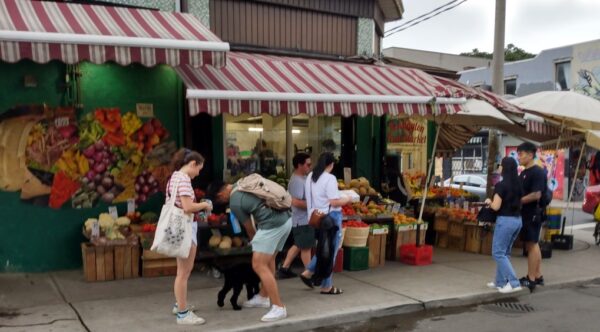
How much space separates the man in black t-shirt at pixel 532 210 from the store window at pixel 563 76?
17802 millimetres

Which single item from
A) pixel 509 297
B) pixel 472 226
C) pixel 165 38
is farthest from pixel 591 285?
pixel 165 38

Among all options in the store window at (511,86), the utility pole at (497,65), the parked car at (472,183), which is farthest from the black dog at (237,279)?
the store window at (511,86)

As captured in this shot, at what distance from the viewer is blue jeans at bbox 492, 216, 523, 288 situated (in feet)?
21.5

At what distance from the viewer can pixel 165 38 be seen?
241 inches

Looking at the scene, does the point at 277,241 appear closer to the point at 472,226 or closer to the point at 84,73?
the point at 84,73

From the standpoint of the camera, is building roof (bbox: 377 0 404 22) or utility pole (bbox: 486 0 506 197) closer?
utility pole (bbox: 486 0 506 197)

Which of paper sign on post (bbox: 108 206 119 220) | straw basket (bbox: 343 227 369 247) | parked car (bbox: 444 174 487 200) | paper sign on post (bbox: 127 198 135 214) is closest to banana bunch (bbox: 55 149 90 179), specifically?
paper sign on post (bbox: 108 206 119 220)

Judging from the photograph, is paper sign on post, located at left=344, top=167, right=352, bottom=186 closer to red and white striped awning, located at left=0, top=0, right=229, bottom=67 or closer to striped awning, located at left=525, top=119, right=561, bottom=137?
striped awning, located at left=525, top=119, right=561, bottom=137

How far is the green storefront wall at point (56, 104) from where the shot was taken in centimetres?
712

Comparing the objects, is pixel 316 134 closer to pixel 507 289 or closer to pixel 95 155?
pixel 95 155

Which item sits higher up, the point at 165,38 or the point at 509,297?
the point at 165,38

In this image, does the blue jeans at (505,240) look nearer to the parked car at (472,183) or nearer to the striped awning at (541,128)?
the striped awning at (541,128)

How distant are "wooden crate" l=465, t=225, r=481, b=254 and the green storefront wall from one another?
18.7ft

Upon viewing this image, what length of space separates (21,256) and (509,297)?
267 inches
